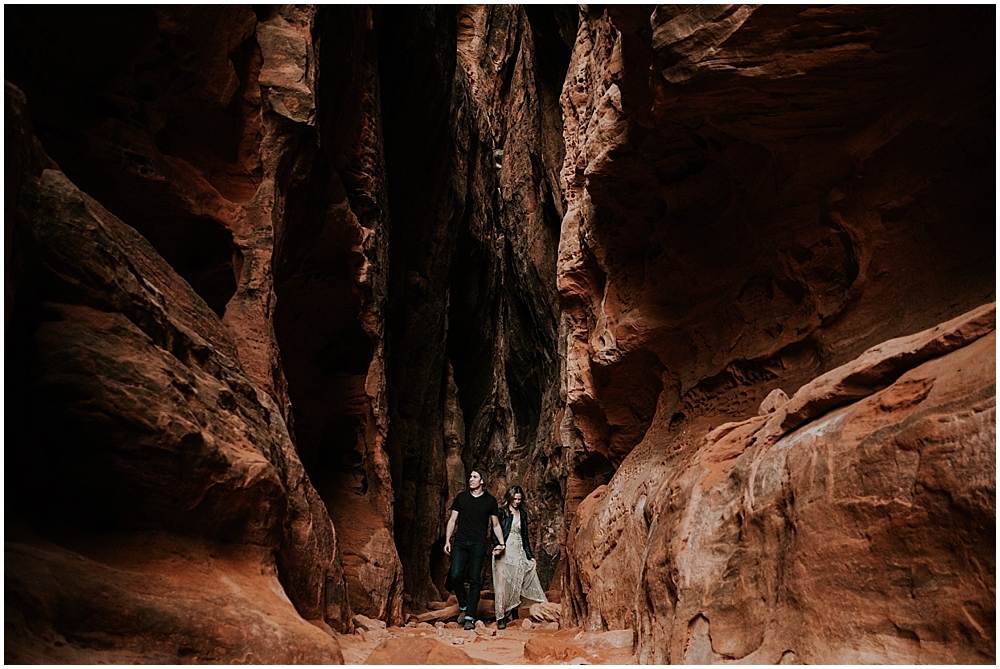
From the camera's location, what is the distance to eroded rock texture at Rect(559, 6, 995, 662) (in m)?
3.13

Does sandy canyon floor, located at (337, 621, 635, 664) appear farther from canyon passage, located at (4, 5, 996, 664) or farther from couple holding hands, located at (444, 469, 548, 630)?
couple holding hands, located at (444, 469, 548, 630)

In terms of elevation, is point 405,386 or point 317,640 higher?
point 405,386

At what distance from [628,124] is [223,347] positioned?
4.93 metres

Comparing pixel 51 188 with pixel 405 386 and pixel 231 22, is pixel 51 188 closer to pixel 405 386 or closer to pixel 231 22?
pixel 231 22

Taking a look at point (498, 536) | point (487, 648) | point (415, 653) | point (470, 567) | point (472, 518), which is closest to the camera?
point (415, 653)

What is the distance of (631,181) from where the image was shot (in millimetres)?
8383

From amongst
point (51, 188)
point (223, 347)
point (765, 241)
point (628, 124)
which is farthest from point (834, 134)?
point (51, 188)

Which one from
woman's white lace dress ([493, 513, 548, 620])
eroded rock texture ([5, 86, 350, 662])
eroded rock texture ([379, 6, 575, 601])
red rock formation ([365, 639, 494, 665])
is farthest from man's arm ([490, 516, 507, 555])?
red rock formation ([365, 639, 494, 665])

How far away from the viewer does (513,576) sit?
371 inches

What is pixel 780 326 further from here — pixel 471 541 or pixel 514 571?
pixel 514 571

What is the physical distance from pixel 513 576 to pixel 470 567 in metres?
0.94

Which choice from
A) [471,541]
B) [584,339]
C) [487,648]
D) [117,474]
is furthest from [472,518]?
[117,474]

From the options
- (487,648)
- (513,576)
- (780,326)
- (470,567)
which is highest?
(780,326)

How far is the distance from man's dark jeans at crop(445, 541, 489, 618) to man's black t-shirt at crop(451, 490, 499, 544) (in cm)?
8
